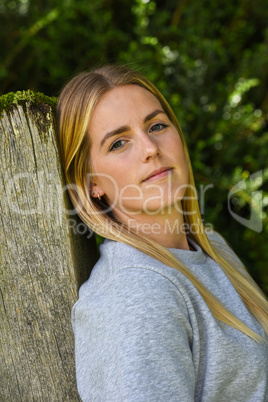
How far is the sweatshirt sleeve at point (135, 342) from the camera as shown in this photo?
1.10m

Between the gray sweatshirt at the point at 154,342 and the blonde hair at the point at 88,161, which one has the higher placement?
the blonde hair at the point at 88,161

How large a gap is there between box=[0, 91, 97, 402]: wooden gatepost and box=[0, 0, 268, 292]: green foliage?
1.60m

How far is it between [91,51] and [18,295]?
2.66 m

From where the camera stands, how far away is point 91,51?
359cm

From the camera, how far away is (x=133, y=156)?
156cm

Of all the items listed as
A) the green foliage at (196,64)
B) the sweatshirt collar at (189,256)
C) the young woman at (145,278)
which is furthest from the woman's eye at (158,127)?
the green foliage at (196,64)

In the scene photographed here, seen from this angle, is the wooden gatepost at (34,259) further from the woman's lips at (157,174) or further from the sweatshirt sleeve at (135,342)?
the woman's lips at (157,174)

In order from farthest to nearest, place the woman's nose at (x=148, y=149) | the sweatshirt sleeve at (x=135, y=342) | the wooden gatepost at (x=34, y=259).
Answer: the woman's nose at (x=148, y=149), the wooden gatepost at (x=34, y=259), the sweatshirt sleeve at (x=135, y=342)

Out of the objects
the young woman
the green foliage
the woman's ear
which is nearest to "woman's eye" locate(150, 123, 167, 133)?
the young woman

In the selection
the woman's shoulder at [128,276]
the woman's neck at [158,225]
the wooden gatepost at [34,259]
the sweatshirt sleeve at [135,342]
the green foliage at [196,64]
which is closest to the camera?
the sweatshirt sleeve at [135,342]

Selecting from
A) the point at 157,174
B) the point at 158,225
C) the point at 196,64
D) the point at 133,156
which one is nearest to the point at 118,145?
the point at 133,156

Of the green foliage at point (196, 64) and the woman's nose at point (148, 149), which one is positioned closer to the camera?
the woman's nose at point (148, 149)

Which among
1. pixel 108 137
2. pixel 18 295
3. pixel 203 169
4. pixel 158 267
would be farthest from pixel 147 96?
pixel 203 169

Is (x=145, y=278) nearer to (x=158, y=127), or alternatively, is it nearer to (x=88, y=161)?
(x=88, y=161)
